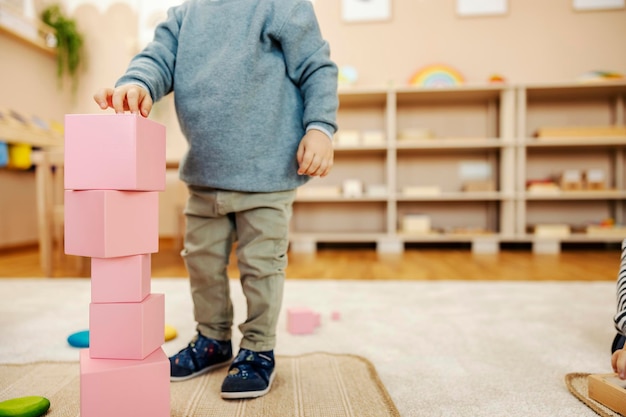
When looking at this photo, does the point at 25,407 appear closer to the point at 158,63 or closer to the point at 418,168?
the point at 158,63

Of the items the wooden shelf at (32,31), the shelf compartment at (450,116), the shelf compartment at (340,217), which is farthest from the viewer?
the shelf compartment at (340,217)

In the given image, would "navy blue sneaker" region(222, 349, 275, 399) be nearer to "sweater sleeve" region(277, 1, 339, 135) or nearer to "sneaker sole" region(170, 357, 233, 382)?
"sneaker sole" region(170, 357, 233, 382)

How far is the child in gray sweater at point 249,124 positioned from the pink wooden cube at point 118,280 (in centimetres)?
27

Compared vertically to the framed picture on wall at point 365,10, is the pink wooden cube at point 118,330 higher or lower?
lower

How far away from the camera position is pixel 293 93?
0.96 m

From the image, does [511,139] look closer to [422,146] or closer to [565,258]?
[422,146]

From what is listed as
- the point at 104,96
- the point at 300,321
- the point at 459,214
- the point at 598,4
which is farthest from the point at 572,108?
the point at 104,96

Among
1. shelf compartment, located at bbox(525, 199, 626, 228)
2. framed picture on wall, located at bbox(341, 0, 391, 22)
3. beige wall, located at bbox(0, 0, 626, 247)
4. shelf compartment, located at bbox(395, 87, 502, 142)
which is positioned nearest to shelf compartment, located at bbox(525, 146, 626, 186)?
shelf compartment, located at bbox(525, 199, 626, 228)

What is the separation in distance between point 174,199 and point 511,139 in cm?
227

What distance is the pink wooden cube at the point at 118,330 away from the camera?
0.67 meters

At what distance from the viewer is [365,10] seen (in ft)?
10.9

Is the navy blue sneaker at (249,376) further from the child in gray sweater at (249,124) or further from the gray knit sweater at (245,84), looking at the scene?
the gray knit sweater at (245,84)

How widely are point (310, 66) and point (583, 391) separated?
73 centimetres

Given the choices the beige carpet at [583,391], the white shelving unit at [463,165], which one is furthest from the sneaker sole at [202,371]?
the white shelving unit at [463,165]
